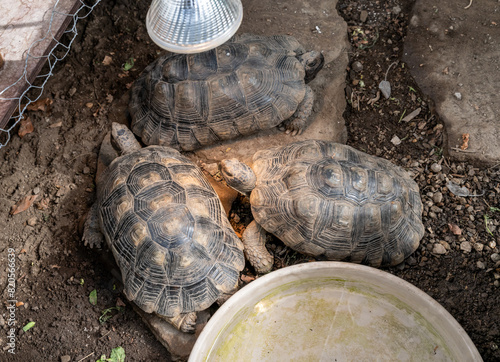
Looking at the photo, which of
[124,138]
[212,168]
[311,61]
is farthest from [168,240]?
[311,61]

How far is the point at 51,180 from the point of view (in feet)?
12.6

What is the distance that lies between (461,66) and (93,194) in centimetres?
355

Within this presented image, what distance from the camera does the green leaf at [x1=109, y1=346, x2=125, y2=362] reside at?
3320mm

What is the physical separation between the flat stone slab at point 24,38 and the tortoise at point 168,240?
3.08ft

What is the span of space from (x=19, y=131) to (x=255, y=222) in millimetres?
2286

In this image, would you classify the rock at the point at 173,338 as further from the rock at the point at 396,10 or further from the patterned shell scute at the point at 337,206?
the rock at the point at 396,10

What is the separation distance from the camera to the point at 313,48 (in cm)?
443

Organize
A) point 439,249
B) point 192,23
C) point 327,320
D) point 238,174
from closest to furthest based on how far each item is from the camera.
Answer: point 192,23 < point 327,320 < point 238,174 < point 439,249

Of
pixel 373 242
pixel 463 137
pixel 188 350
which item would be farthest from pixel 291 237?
pixel 463 137

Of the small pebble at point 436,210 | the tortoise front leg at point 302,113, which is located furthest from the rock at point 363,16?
the small pebble at point 436,210

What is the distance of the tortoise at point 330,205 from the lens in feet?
10.4

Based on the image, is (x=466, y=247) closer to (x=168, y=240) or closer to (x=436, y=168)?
(x=436, y=168)

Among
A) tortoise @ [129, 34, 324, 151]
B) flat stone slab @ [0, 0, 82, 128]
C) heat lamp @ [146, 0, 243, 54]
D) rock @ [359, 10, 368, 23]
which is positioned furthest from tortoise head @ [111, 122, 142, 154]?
rock @ [359, 10, 368, 23]

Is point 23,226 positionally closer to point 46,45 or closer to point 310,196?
point 46,45
